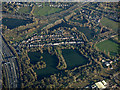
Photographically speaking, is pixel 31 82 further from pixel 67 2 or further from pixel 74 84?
pixel 67 2

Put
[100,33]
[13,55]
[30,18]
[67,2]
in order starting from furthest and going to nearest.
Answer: [67,2] < [30,18] < [100,33] < [13,55]

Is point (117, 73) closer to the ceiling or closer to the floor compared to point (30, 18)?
closer to the floor

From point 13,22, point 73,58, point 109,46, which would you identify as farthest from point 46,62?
point 13,22

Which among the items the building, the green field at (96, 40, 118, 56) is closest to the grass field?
the green field at (96, 40, 118, 56)

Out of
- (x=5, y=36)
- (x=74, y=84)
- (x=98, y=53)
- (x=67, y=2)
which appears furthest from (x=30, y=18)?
(x=74, y=84)

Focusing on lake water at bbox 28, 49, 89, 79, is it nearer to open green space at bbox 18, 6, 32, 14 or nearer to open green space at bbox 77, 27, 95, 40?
open green space at bbox 77, 27, 95, 40

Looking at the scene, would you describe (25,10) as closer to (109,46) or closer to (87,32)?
(87,32)
